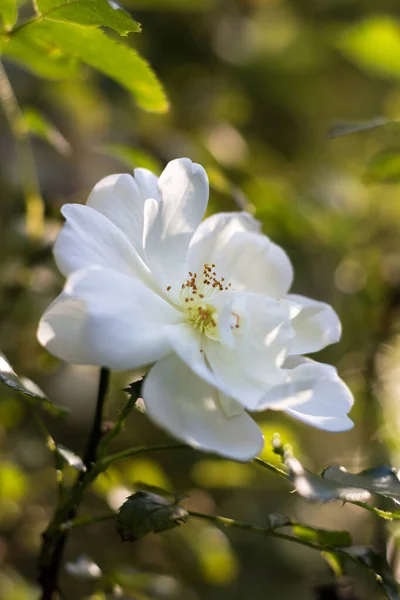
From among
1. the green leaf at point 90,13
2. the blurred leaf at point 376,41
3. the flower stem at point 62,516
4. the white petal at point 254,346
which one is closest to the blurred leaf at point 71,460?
the flower stem at point 62,516

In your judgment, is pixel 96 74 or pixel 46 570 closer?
pixel 46 570

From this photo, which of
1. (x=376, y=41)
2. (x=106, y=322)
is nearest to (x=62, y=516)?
(x=106, y=322)

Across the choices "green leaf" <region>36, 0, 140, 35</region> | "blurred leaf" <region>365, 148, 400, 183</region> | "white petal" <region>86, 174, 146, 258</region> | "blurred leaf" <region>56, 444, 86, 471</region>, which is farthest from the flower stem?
"blurred leaf" <region>365, 148, 400, 183</region>

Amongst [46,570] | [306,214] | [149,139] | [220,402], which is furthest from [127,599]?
[149,139]

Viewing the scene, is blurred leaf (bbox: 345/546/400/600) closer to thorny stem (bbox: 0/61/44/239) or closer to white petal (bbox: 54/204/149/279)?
white petal (bbox: 54/204/149/279)

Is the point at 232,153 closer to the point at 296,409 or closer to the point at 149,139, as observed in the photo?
the point at 149,139

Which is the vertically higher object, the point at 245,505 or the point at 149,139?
the point at 149,139
